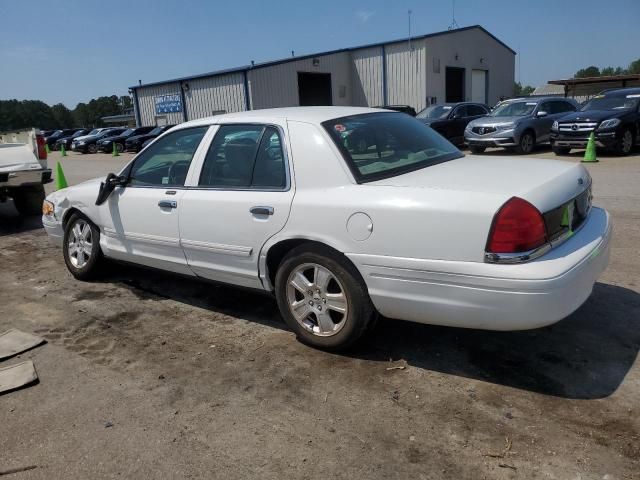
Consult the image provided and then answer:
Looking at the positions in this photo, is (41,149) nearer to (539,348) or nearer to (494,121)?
(539,348)

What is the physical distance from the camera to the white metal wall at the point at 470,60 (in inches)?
1267

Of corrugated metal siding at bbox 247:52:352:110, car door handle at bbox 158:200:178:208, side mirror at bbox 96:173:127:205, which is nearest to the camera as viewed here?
car door handle at bbox 158:200:178:208

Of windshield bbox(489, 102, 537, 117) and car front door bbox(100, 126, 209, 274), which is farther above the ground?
windshield bbox(489, 102, 537, 117)

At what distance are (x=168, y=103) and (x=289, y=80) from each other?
9.22 meters

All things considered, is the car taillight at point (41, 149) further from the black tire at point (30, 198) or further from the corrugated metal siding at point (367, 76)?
the corrugated metal siding at point (367, 76)

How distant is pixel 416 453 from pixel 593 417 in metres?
0.96

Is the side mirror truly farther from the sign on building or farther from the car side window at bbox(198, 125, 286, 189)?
the sign on building

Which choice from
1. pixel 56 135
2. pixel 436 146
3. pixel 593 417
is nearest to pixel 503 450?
pixel 593 417

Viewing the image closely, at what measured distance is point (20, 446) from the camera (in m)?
2.81

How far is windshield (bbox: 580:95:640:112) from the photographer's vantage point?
14094 mm

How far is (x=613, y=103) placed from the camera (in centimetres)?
1445

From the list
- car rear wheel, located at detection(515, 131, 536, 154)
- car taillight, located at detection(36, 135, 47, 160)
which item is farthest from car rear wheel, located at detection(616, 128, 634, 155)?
car taillight, located at detection(36, 135, 47, 160)

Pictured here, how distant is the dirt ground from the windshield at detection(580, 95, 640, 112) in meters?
11.5

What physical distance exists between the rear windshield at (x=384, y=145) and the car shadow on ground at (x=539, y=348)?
3.84 feet
